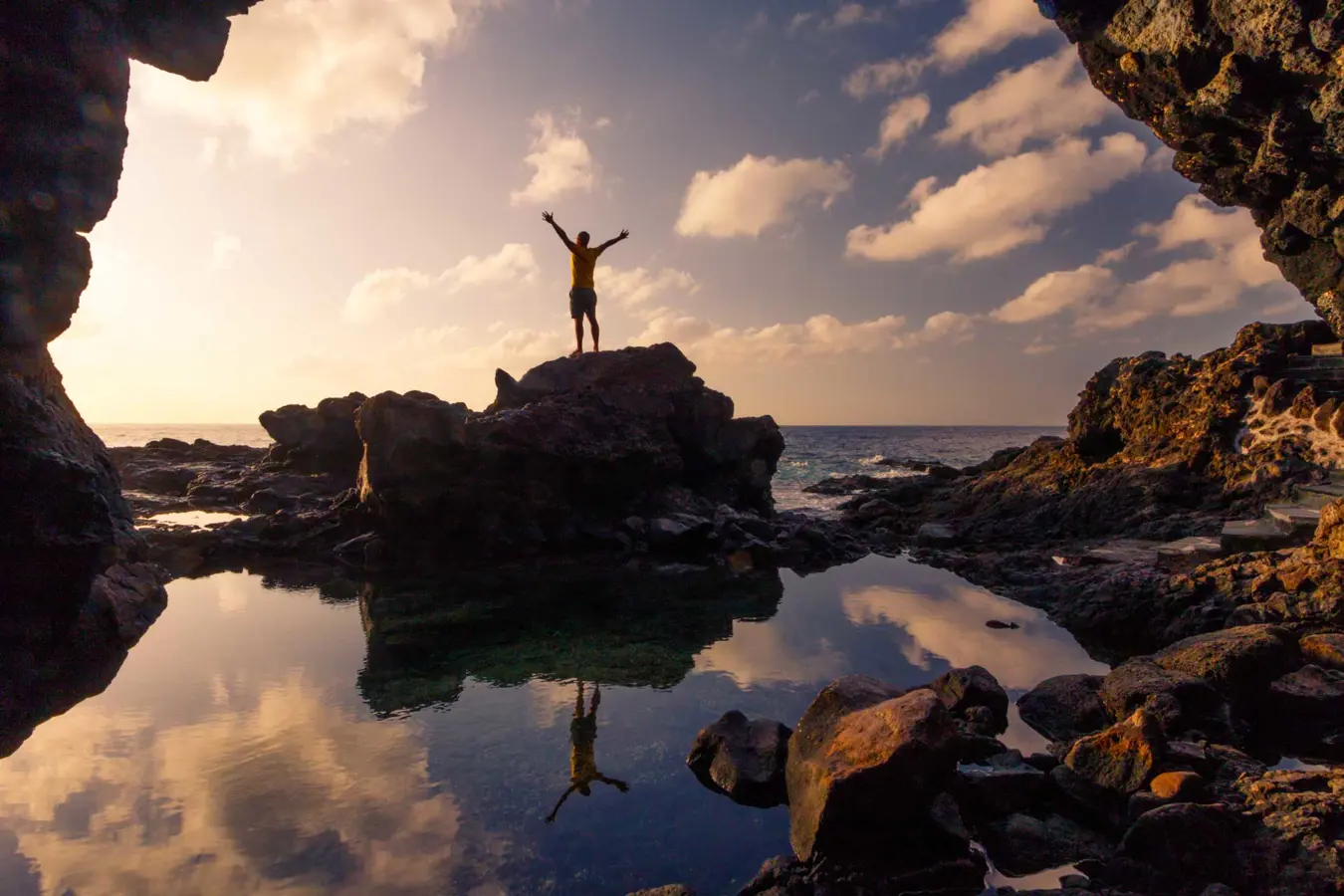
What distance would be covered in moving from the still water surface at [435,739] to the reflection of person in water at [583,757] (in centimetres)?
5

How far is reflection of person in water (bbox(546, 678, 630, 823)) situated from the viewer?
6713 mm

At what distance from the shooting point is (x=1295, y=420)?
17594 millimetres

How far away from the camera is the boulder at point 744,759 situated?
662cm

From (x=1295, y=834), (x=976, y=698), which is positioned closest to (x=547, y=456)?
(x=976, y=698)

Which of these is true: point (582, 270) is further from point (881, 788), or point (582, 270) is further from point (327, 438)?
point (327, 438)

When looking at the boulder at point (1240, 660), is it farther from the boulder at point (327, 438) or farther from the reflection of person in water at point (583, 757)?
the boulder at point (327, 438)

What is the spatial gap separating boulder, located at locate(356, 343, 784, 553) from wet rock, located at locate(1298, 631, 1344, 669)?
45.4 feet

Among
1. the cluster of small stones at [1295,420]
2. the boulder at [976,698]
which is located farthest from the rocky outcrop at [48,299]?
the cluster of small stones at [1295,420]

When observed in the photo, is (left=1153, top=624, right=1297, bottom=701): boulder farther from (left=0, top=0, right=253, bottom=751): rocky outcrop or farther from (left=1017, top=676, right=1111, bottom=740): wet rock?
(left=0, top=0, right=253, bottom=751): rocky outcrop

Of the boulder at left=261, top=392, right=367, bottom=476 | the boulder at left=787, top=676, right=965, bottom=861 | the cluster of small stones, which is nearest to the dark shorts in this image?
the boulder at left=787, top=676, right=965, bottom=861

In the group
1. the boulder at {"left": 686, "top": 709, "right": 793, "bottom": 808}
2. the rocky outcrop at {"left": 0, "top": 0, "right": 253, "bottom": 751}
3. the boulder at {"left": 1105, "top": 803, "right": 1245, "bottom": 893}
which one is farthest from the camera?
the rocky outcrop at {"left": 0, "top": 0, "right": 253, "bottom": 751}

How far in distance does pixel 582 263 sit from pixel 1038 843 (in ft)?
52.7

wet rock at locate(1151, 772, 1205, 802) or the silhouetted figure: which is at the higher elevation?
the silhouetted figure

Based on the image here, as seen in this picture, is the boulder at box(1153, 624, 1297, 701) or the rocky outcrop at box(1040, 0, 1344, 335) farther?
the rocky outcrop at box(1040, 0, 1344, 335)
